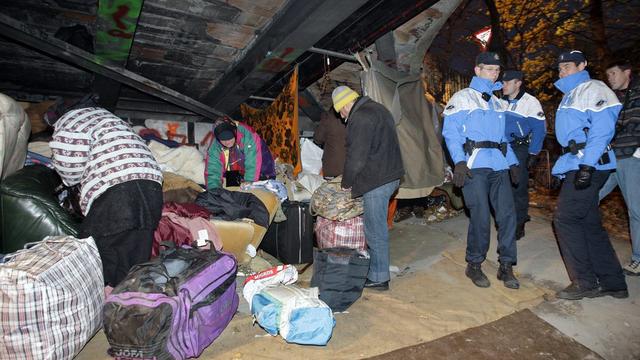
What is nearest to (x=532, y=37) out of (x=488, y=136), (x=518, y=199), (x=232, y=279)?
(x=518, y=199)

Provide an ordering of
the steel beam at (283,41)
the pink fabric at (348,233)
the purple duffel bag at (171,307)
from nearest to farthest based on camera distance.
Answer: the purple duffel bag at (171,307), the steel beam at (283,41), the pink fabric at (348,233)

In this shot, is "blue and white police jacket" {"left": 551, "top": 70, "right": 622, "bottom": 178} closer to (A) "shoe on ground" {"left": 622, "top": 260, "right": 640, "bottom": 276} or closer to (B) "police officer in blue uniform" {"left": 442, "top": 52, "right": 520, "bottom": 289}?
(B) "police officer in blue uniform" {"left": 442, "top": 52, "right": 520, "bottom": 289}

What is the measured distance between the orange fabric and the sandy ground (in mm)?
2048

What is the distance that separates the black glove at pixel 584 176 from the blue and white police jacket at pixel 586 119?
0.04 metres

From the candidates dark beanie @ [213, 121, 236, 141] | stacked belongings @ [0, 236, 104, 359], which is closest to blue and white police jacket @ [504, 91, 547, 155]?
dark beanie @ [213, 121, 236, 141]

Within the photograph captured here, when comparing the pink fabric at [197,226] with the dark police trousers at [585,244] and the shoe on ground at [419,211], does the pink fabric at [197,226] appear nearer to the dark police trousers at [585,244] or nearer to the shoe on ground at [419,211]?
the dark police trousers at [585,244]

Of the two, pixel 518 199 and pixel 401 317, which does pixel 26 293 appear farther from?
pixel 518 199

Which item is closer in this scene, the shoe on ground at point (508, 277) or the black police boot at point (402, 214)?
the shoe on ground at point (508, 277)

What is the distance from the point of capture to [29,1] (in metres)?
3.59

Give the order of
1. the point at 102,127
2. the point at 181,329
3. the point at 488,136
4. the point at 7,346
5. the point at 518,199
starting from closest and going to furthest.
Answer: the point at 7,346 < the point at 181,329 < the point at 102,127 < the point at 488,136 < the point at 518,199

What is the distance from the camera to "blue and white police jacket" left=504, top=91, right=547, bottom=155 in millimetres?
4423

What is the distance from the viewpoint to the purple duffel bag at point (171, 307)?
2.36 metres

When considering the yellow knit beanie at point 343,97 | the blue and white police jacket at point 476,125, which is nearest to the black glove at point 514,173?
the blue and white police jacket at point 476,125

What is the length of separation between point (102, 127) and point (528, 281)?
449 centimetres
